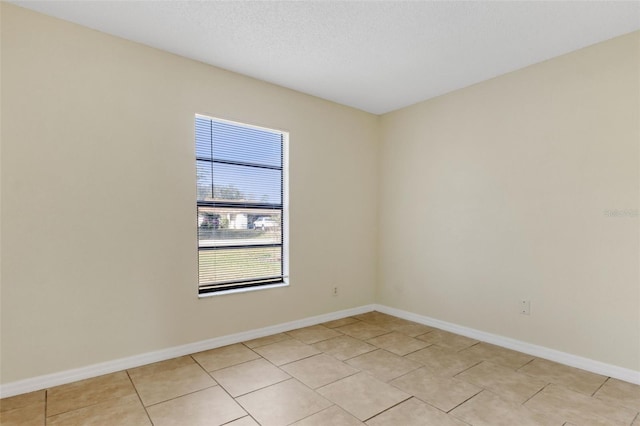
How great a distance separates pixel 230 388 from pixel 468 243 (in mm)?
2593

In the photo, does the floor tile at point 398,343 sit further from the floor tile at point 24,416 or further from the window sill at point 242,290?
the floor tile at point 24,416

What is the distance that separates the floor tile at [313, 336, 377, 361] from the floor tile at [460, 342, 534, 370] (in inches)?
34.9

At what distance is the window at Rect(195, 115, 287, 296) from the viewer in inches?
119

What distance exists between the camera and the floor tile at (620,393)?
6.97ft

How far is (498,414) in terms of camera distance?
2.00 metres

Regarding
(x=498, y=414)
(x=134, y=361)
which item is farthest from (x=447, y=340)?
(x=134, y=361)

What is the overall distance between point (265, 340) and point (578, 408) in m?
2.43

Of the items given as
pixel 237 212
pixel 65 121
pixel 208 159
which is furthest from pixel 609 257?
pixel 65 121

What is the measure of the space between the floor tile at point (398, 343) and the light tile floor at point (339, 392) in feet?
0.08

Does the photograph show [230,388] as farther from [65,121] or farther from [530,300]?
[530,300]

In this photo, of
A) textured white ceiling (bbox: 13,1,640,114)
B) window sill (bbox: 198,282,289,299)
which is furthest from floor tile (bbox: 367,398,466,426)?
textured white ceiling (bbox: 13,1,640,114)

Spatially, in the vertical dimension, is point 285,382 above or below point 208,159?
below

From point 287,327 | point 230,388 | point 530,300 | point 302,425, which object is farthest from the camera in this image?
point 287,327

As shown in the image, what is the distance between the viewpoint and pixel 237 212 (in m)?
3.23
